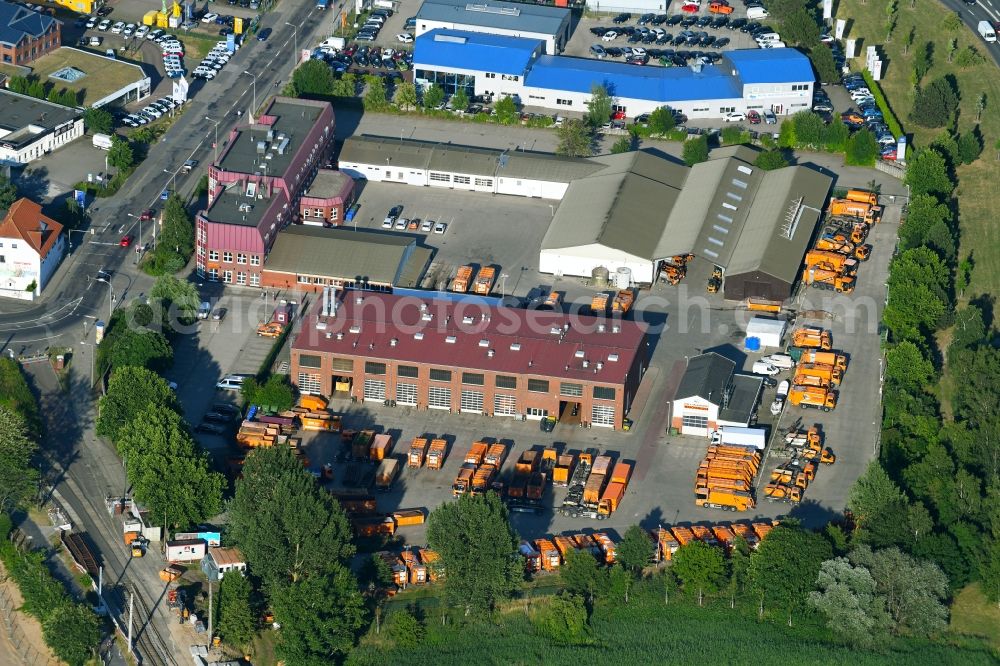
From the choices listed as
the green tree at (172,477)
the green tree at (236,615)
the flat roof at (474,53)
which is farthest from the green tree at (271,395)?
the flat roof at (474,53)

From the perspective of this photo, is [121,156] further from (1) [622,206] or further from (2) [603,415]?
(2) [603,415]

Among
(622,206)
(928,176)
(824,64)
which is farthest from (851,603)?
(824,64)

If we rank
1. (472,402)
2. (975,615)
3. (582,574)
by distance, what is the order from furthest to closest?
(472,402), (975,615), (582,574)

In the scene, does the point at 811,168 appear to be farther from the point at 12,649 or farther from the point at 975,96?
the point at 12,649

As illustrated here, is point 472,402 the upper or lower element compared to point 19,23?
upper

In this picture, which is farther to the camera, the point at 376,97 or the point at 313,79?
the point at 313,79

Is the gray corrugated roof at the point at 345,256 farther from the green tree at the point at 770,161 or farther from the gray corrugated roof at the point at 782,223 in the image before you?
the green tree at the point at 770,161

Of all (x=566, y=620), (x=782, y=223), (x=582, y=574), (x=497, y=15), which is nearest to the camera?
(x=566, y=620)

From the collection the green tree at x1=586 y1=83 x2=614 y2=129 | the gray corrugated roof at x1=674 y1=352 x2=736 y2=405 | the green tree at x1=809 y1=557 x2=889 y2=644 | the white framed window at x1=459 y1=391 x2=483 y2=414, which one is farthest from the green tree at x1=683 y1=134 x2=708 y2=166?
the green tree at x1=809 y1=557 x2=889 y2=644

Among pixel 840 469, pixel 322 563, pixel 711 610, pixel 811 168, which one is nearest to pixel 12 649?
pixel 322 563
